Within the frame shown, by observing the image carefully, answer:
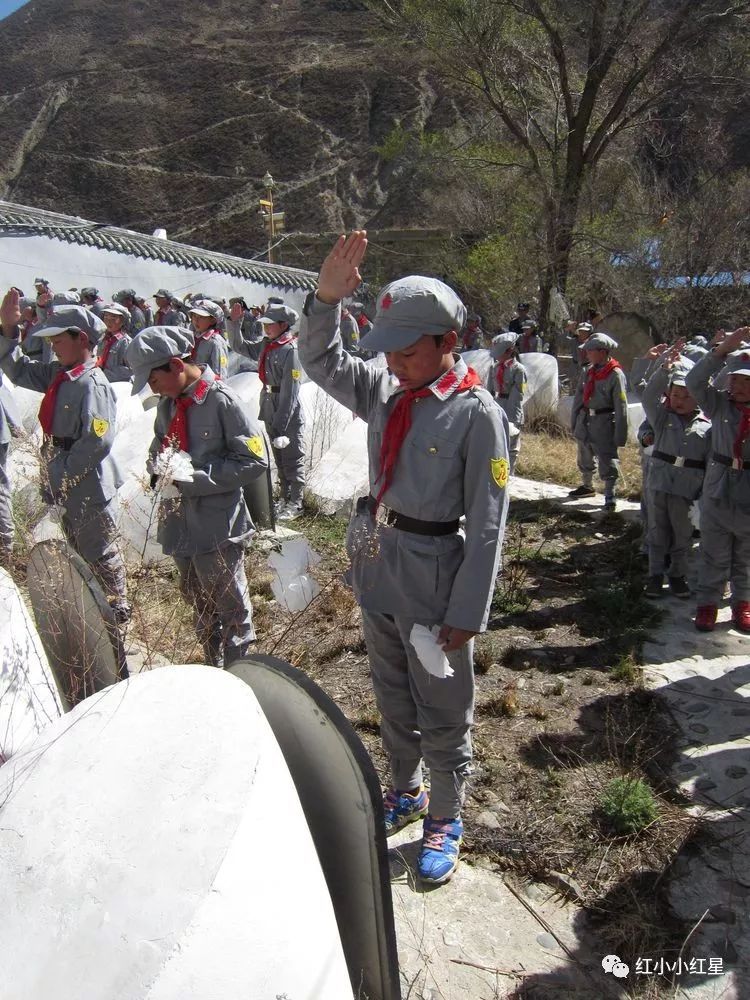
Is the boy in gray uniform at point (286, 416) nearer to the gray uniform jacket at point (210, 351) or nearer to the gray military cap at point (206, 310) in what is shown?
the gray uniform jacket at point (210, 351)

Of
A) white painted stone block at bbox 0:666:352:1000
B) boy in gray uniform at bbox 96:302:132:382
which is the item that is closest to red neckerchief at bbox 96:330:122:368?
boy in gray uniform at bbox 96:302:132:382

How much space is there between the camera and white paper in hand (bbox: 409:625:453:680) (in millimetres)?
2434

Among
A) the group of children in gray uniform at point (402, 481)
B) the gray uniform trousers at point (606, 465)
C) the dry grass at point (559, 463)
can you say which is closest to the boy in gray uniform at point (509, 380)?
the dry grass at point (559, 463)

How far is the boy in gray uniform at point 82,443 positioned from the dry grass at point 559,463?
590 cm

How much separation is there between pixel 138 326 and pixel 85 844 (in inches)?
562

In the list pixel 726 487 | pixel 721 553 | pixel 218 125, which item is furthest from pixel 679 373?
pixel 218 125

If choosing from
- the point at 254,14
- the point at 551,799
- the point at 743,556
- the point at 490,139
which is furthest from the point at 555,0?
the point at 254,14

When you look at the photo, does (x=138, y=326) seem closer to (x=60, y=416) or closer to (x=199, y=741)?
(x=60, y=416)

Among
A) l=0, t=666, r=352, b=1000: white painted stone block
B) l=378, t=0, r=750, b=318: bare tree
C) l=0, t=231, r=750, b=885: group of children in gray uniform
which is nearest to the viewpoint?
l=0, t=666, r=352, b=1000: white painted stone block

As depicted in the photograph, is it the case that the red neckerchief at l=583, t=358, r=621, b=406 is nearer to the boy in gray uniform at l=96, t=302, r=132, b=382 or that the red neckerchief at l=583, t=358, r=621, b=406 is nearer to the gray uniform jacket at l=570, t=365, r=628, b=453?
the gray uniform jacket at l=570, t=365, r=628, b=453

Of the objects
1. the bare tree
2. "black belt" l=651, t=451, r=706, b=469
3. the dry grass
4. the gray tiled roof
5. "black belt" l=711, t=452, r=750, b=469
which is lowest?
the dry grass

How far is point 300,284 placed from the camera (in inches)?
995

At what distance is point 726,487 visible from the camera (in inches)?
188

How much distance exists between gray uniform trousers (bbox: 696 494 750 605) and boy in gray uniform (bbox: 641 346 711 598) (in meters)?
0.52
